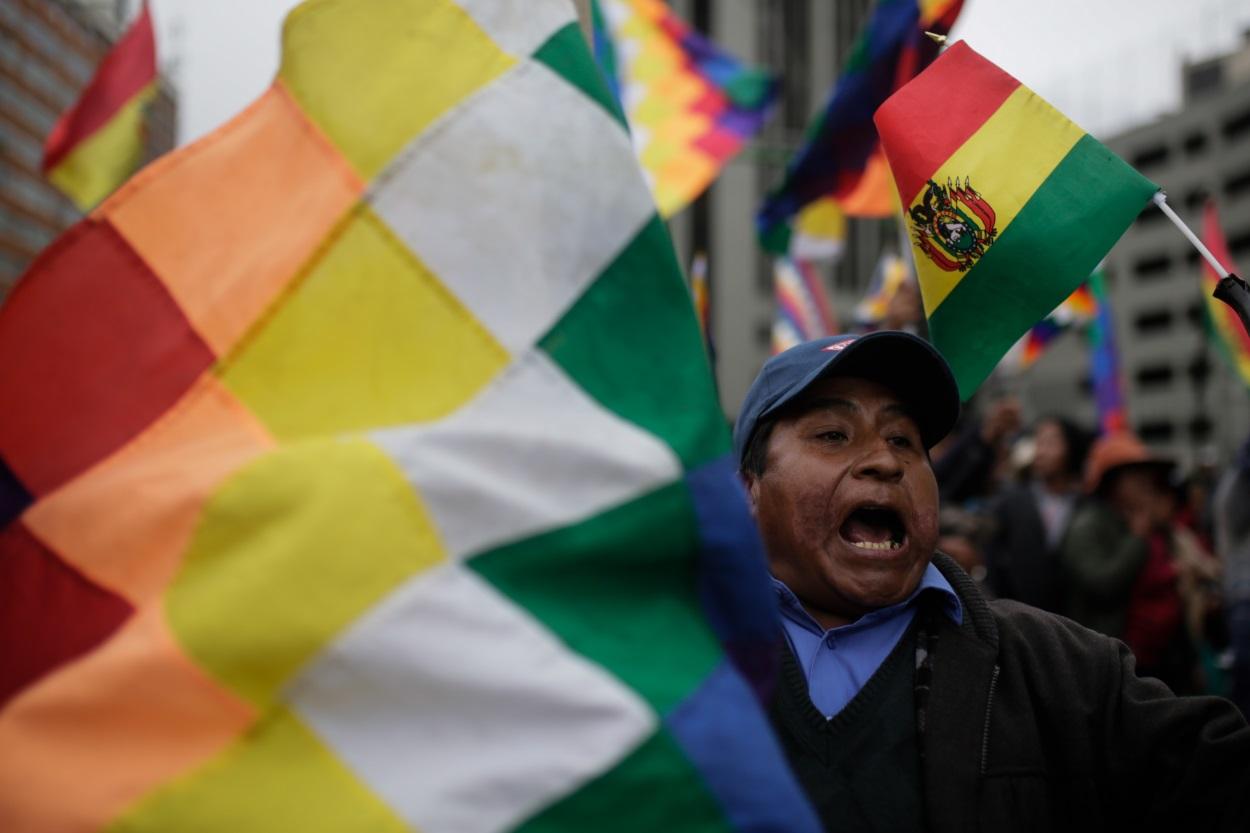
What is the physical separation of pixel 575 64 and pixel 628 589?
0.69m

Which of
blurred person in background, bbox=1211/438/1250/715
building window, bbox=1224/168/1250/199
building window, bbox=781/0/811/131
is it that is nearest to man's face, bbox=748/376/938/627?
blurred person in background, bbox=1211/438/1250/715

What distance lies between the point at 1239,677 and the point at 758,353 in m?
51.6

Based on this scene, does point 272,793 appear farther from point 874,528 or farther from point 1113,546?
point 1113,546

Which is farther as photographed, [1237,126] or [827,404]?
[1237,126]

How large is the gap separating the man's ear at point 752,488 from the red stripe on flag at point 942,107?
71cm

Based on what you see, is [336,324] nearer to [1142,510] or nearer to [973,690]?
[973,690]

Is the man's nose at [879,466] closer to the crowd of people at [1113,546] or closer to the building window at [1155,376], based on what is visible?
the crowd of people at [1113,546]

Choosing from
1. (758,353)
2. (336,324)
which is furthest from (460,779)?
(758,353)

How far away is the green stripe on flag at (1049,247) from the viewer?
2.32 meters

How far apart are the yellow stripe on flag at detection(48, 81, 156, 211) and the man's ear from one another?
591cm

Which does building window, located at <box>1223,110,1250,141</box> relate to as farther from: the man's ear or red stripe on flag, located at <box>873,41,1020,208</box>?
A: the man's ear

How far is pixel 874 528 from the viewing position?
2123mm

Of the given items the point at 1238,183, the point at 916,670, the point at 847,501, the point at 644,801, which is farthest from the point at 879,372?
the point at 1238,183

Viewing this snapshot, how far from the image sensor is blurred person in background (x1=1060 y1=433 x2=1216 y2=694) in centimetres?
514
